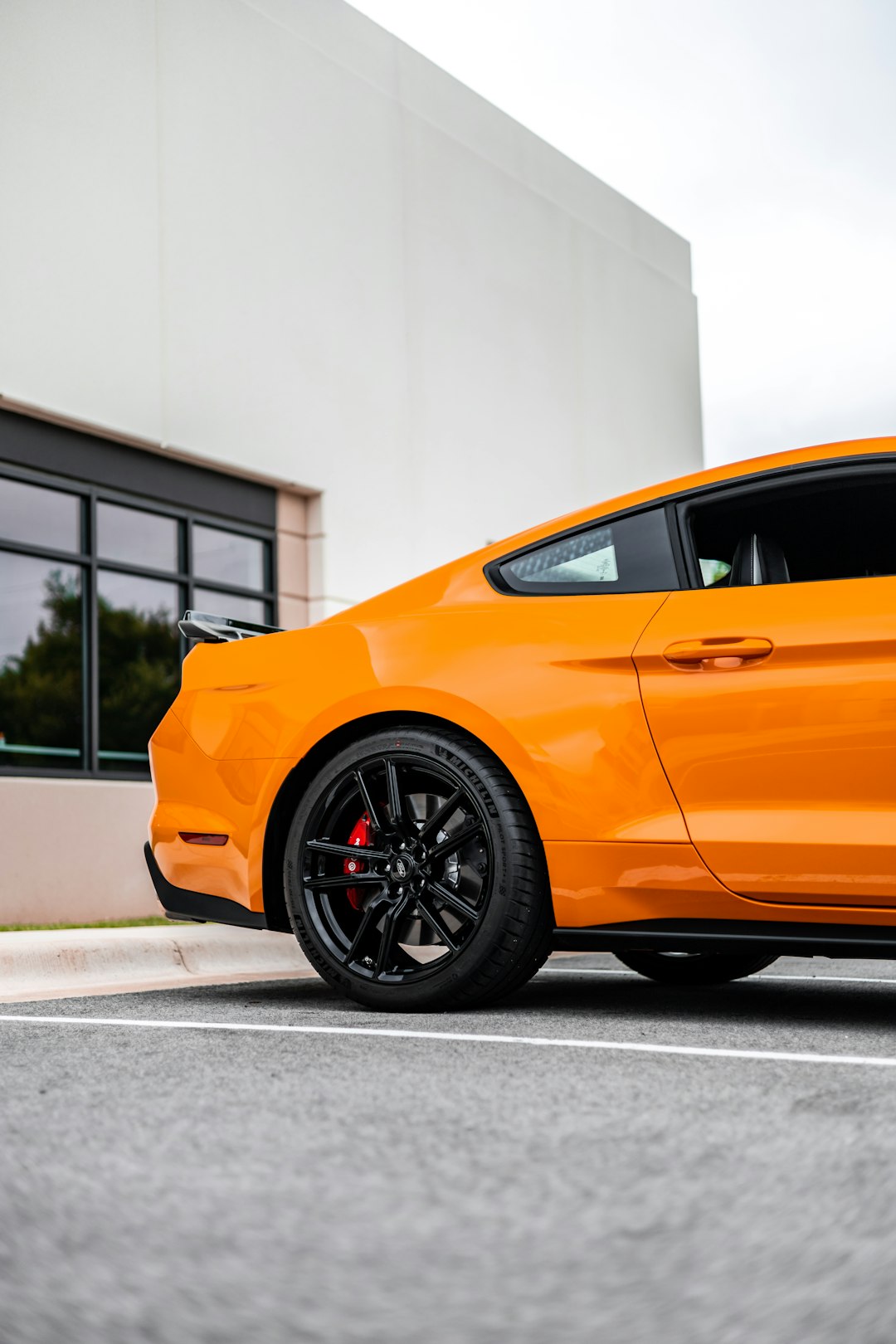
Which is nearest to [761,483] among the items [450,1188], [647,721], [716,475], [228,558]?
[716,475]

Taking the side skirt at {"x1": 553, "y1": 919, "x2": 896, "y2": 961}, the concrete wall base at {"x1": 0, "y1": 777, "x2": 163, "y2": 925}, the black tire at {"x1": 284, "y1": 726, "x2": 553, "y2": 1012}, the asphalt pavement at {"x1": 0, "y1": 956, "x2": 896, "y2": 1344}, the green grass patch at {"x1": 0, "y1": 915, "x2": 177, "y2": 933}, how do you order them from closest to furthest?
the asphalt pavement at {"x1": 0, "y1": 956, "x2": 896, "y2": 1344} < the side skirt at {"x1": 553, "y1": 919, "x2": 896, "y2": 961} < the black tire at {"x1": 284, "y1": 726, "x2": 553, "y2": 1012} < the green grass patch at {"x1": 0, "y1": 915, "x2": 177, "y2": 933} < the concrete wall base at {"x1": 0, "y1": 777, "x2": 163, "y2": 925}

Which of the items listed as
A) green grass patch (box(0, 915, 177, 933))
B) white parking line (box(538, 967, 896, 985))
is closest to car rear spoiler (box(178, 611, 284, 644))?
white parking line (box(538, 967, 896, 985))

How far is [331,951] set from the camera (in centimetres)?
395

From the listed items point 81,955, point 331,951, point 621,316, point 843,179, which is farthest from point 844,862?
point 843,179

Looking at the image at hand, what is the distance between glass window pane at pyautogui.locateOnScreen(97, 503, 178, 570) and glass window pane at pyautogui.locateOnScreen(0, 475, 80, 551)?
0.22m

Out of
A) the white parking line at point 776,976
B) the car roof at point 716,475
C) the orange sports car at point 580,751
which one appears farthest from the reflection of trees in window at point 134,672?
the car roof at point 716,475

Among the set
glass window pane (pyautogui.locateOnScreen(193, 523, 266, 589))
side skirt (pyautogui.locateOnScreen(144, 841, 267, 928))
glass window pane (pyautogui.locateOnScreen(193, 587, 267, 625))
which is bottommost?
side skirt (pyautogui.locateOnScreen(144, 841, 267, 928))

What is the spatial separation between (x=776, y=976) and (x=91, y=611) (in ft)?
18.1

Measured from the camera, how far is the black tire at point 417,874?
3.69m

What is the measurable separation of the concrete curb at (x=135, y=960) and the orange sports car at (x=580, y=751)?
1408 millimetres

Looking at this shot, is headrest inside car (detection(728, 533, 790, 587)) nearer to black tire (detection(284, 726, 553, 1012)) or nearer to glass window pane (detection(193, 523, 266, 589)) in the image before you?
black tire (detection(284, 726, 553, 1012))

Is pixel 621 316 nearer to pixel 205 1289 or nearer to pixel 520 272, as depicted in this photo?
pixel 520 272

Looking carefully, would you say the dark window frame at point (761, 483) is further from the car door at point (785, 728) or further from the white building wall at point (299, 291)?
the white building wall at point (299, 291)

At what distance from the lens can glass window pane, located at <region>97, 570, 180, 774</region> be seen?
9.55 m
